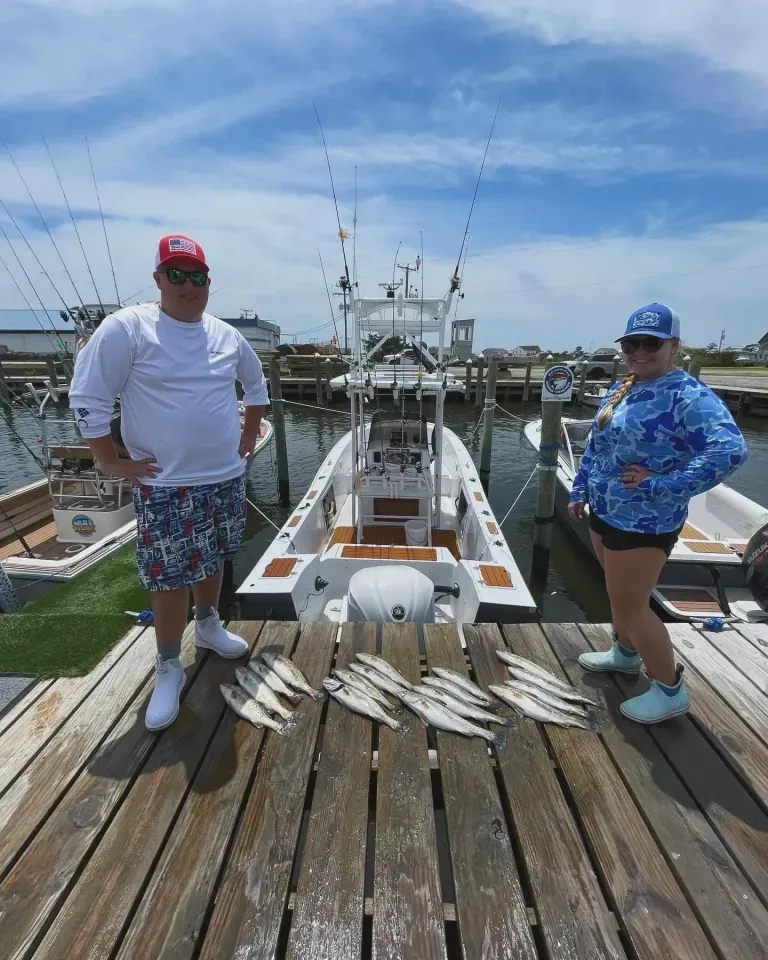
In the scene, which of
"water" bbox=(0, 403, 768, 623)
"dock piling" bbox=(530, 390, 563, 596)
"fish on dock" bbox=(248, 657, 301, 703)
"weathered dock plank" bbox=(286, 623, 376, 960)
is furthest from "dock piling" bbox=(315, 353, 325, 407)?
"weathered dock plank" bbox=(286, 623, 376, 960)

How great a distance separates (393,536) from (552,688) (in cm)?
471

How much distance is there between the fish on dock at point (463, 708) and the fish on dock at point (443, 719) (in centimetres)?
3

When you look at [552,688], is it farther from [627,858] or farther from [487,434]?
[487,434]

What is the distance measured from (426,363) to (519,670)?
4946 mm

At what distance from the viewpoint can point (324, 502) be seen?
8.16 meters

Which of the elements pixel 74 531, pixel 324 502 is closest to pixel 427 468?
pixel 324 502

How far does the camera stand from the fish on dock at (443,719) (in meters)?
2.33

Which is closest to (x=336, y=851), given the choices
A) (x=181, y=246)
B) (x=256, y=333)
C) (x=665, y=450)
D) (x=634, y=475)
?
(x=634, y=475)

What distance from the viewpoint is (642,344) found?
217 cm

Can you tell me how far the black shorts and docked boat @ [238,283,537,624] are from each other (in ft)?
6.82

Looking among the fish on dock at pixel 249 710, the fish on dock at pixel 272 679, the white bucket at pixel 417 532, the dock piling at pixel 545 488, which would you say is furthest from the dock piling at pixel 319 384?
the fish on dock at pixel 249 710

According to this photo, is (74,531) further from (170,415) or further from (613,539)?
(613,539)

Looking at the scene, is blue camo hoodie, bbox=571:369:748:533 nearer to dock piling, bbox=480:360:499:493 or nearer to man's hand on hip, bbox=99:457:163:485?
man's hand on hip, bbox=99:457:163:485

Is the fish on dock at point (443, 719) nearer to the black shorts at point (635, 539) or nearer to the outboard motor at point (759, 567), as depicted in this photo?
the black shorts at point (635, 539)
